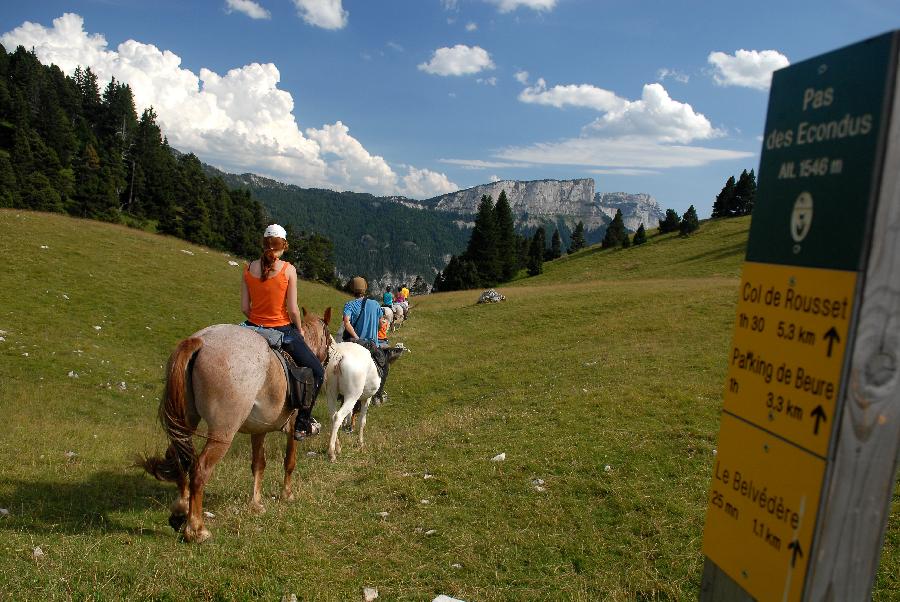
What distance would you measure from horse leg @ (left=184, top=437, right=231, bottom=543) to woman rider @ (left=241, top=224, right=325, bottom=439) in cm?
174

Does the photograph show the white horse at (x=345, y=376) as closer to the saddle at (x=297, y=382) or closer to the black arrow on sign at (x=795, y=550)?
the saddle at (x=297, y=382)

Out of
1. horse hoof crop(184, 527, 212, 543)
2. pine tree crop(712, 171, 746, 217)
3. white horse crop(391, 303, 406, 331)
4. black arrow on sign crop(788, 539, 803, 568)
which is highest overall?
pine tree crop(712, 171, 746, 217)

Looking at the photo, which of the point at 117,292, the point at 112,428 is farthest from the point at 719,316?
the point at 117,292

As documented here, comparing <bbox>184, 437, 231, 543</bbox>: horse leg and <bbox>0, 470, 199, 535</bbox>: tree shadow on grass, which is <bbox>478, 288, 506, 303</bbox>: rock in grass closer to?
<bbox>0, 470, 199, 535</bbox>: tree shadow on grass

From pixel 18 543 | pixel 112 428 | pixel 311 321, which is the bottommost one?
pixel 112 428

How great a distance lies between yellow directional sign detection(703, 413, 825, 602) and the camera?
2.30 m

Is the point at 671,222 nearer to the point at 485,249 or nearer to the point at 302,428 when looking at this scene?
the point at 485,249

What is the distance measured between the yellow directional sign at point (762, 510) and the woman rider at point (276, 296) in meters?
5.87

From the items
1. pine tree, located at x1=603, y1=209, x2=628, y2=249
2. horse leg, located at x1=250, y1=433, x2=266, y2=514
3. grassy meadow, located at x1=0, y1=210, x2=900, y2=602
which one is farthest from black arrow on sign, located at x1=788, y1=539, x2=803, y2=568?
pine tree, located at x1=603, y1=209, x2=628, y2=249

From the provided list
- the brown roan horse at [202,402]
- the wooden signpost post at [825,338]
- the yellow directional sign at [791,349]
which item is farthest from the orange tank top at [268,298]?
the wooden signpost post at [825,338]

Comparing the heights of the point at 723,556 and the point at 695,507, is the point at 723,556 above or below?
above

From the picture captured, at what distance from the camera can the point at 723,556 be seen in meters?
2.78

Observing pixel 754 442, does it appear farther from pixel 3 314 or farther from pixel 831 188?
pixel 3 314

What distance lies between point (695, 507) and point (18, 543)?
7874mm
